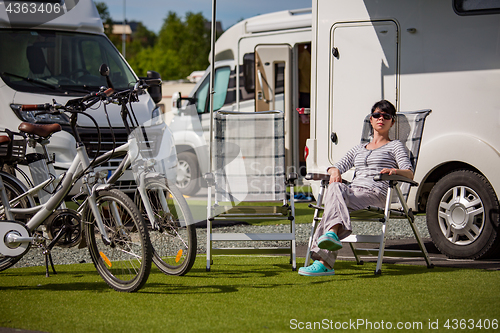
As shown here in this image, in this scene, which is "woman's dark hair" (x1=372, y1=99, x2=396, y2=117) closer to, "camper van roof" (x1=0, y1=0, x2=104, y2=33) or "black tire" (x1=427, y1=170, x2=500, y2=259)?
"black tire" (x1=427, y1=170, x2=500, y2=259)

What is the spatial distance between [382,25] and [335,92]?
714 millimetres

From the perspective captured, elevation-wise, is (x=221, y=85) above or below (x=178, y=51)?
below

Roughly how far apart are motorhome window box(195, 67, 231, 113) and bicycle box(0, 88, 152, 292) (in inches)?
236

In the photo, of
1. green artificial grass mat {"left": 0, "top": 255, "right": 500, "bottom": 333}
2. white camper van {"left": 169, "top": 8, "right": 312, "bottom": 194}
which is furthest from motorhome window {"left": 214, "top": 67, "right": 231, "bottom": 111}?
green artificial grass mat {"left": 0, "top": 255, "right": 500, "bottom": 333}

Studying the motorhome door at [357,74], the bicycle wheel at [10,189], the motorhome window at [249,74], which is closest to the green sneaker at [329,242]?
the motorhome door at [357,74]

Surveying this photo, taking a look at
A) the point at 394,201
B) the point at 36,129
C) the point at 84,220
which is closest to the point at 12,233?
the point at 84,220

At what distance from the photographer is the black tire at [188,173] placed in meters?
10.3

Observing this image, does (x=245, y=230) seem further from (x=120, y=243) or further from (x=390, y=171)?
(x=120, y=243)

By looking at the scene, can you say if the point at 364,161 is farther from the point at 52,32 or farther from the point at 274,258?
the point at 52,32

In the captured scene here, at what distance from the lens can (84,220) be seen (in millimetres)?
3842

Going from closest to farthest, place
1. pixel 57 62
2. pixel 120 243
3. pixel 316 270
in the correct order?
pixel 120 243, pixel 316 270, pixel 57 62

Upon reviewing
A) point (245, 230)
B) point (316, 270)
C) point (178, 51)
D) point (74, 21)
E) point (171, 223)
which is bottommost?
point (245, 230)

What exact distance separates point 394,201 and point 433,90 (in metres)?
1.08

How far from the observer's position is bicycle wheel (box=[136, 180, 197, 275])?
381 centimetres
